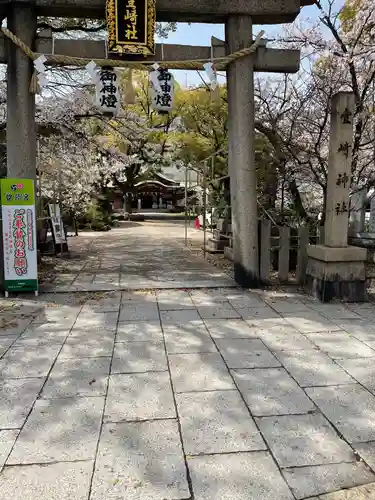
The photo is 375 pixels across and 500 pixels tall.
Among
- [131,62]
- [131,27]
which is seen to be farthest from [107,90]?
[131,27]

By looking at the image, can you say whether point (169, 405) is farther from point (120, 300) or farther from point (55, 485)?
point (120, 300)

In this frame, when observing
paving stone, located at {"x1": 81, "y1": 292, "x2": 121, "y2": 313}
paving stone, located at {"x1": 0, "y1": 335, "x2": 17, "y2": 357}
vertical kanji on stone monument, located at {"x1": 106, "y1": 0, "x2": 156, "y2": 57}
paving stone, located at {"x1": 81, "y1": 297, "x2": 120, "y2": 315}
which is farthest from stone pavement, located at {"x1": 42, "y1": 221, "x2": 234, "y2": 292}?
vertical kanji on stone monument, located at {"x1": 106, "y1": 0, "x2": 156, "y2": 57}

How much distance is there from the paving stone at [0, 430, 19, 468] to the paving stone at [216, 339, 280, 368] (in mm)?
1807

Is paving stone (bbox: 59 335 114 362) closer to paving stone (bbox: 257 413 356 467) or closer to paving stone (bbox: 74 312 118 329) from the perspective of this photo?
paving stone (bbox: 74 312 118 329)

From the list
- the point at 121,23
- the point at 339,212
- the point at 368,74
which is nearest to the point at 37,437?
the point at 339,212

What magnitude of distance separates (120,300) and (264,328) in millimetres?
2250

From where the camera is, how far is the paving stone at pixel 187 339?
4.03 meters

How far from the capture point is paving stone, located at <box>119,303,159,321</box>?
5066 millimetres

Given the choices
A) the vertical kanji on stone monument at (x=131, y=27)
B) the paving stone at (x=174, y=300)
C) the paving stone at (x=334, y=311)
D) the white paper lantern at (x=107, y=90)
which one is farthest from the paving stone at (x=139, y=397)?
the vertical kanji on stone monument at (x=131, y=27)

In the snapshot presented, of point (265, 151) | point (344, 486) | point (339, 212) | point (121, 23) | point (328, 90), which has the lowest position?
point (344, 486)

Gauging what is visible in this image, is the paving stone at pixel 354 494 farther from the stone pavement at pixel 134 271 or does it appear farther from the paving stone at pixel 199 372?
the stone pavement at pixel 134 271

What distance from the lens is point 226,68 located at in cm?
673

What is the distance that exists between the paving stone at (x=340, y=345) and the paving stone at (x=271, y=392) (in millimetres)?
757

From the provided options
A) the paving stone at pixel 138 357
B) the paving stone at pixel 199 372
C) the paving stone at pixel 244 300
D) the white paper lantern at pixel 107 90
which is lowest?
the paving stone at pixel 199 372
